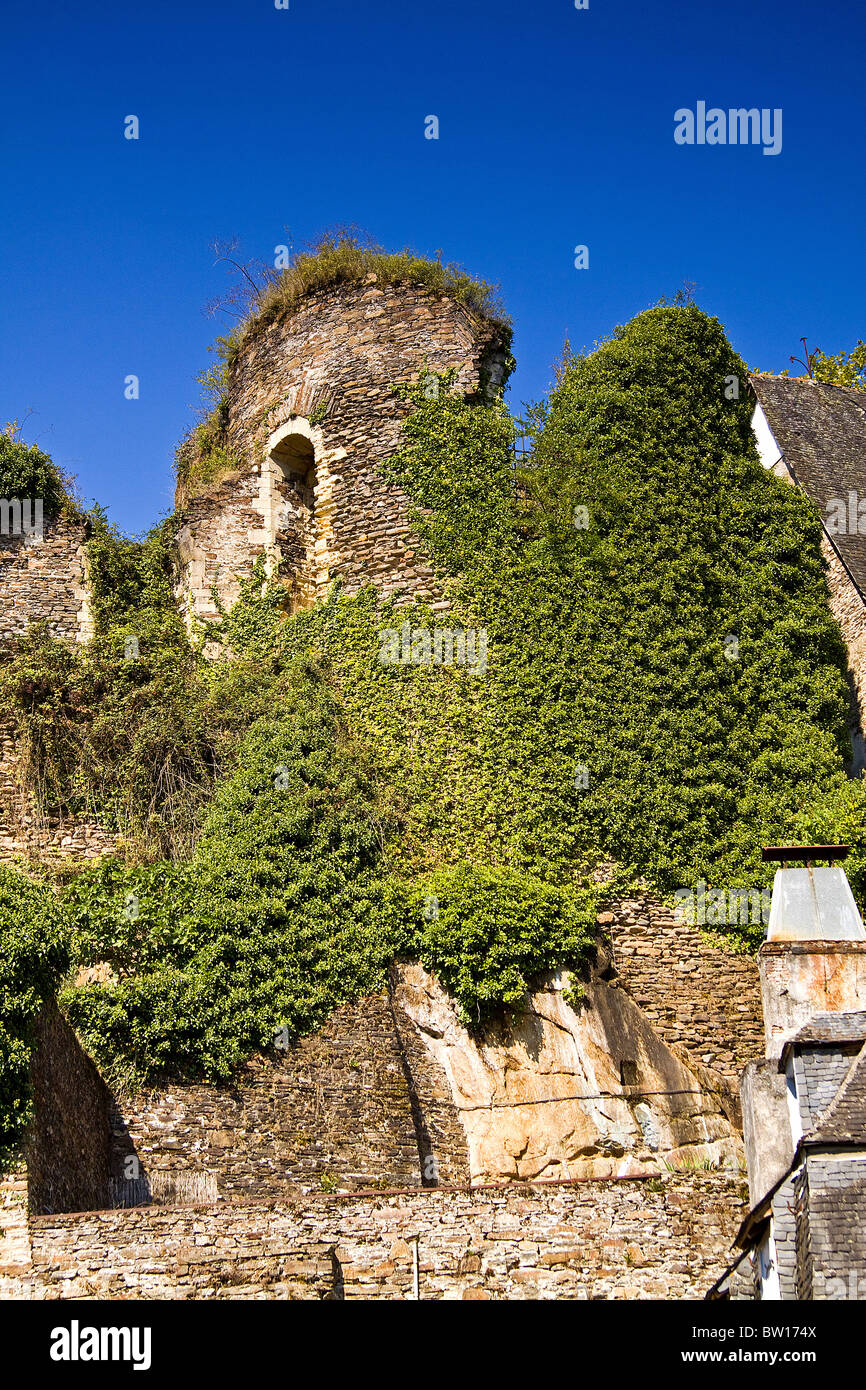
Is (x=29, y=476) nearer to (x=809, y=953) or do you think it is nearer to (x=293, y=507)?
(x=293, y=507)

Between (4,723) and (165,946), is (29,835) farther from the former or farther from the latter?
(165,946)

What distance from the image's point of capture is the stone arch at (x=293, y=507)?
790 inches

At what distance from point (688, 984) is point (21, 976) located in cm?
774

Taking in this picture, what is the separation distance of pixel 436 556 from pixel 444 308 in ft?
13.6

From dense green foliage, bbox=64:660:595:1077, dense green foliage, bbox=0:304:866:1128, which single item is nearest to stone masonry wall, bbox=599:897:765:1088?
dense green foliage, bbox=0:304:866:1128

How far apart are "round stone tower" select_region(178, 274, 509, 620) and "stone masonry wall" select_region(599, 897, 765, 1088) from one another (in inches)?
224

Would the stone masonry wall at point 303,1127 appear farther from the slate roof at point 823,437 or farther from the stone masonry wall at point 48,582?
the slate roof at point 823,437

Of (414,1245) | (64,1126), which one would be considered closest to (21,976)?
(64,1126)

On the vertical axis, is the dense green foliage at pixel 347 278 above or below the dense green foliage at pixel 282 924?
above

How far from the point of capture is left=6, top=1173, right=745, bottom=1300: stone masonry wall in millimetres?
11000

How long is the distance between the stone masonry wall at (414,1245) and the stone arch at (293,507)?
31.9 ft

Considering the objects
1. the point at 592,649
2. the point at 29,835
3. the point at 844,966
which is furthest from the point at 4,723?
the point at 844,966

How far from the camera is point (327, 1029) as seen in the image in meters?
14.3

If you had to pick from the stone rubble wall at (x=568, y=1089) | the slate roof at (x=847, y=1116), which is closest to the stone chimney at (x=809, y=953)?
the stone rubble wall at (x=568, y=1089)
